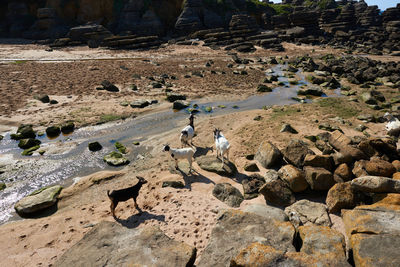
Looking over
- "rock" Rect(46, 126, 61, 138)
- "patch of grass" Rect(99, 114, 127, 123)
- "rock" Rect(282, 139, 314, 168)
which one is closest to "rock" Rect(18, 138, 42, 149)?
"rock" Rect(46, 126, 61, 138)

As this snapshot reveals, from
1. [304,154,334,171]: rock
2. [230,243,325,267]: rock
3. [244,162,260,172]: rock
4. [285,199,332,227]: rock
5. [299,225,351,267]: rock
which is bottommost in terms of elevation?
[244,162,260,172]: rock

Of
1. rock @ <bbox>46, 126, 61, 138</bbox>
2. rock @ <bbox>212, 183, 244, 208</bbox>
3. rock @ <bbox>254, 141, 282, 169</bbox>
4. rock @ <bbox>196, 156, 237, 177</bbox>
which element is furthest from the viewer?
rock @ <bbox>46, 126, 61, 138</bbox>

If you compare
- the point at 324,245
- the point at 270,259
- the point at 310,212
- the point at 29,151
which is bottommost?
the point at 29,151

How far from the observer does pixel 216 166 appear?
10.3m

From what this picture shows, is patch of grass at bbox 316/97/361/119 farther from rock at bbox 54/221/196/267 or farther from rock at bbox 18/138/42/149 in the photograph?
rock at bbox 18/138/42/149

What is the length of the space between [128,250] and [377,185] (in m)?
7.02

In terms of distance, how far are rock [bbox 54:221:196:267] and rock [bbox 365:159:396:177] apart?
22.3ft

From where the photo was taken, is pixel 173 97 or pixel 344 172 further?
pixel 173 97

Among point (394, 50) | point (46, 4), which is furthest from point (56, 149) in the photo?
point (46, 4)

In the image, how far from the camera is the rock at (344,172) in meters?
8.37

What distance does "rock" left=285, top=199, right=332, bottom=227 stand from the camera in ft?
22.9

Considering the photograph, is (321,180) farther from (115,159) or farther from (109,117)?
(109,117)

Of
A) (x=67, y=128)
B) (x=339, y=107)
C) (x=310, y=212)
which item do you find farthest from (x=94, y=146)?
(x=339, y=107)

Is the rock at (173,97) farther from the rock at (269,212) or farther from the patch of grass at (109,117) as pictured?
the rock at (269,212)
